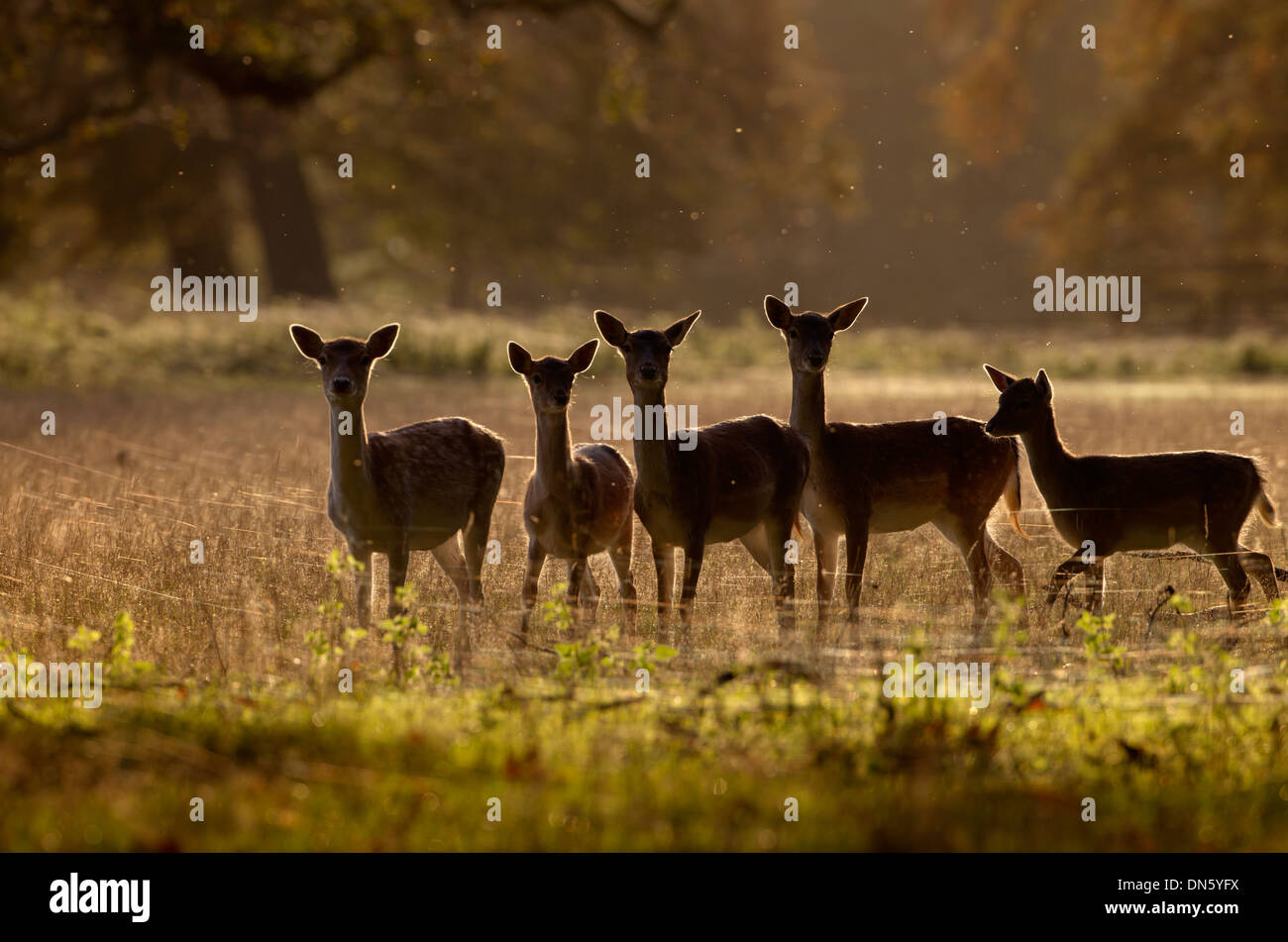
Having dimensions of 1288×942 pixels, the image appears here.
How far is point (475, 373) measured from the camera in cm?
3353

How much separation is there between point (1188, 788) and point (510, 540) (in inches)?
300

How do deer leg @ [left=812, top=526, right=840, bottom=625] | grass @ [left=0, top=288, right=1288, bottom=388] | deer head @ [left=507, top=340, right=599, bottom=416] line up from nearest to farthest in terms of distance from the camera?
deer head @ [left=507, top=340, right=599, bottom=416] < deer leg @ [left=812, top=526, right=840, bottom=625] < grass @ [left=0, top=288, right=1288, bottom=388]

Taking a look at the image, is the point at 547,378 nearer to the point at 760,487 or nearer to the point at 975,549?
the point at 760,487

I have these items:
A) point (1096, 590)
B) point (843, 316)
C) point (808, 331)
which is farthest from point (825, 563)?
point (1096, 590)

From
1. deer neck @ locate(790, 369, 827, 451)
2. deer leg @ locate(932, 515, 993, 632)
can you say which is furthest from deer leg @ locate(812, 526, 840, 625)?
deer leg @ locate(932, 515, 993, 632)

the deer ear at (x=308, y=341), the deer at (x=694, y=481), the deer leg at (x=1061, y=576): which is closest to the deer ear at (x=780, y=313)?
the deer at (x=694, y=481)

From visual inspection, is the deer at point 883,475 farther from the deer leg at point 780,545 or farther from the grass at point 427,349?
the grass at point 427,349

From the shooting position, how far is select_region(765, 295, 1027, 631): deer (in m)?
11.0

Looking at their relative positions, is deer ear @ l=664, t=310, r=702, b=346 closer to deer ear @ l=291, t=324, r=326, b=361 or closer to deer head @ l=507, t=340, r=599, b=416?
deer head @ l=507, t=340, r=599, b=416

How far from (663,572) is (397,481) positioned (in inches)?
73.3

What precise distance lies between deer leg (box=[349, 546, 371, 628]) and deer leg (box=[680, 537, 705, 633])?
1.93m

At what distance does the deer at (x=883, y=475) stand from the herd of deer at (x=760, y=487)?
0.04 ft

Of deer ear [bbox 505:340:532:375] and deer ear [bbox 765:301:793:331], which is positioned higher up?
deer ear [bbox 765:301:793:331]

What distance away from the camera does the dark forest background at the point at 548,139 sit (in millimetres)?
25516
